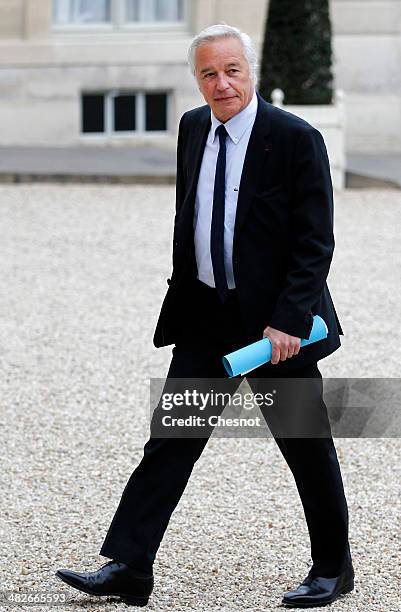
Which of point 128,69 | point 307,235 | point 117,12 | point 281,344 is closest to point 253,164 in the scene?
point 307,235

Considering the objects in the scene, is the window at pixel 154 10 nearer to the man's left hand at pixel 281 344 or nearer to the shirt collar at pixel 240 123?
the shirt collar at pixel 240 123

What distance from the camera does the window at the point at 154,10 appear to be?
1565 centimetres

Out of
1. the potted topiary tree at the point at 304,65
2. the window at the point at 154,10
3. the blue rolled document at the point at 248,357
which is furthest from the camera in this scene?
the window at the point at 154,10

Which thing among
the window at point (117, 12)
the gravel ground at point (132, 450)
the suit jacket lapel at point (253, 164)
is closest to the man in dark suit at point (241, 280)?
the suit jacket lapel at point (253, 164)

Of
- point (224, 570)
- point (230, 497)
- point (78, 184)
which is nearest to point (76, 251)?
point (78, 184)

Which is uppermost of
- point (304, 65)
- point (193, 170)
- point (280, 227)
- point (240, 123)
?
point (240, 123)

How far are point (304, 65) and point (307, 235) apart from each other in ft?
29.0

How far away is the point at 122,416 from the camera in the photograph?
5.79 meters

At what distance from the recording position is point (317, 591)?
380cm

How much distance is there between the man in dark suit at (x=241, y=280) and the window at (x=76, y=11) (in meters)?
12.0

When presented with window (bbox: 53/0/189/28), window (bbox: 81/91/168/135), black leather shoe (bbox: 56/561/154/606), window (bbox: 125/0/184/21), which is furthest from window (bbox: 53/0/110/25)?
black leather shoe (bbox: 56/561/154/606)

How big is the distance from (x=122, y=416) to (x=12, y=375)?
859mm

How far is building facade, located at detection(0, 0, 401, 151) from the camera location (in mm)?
15109

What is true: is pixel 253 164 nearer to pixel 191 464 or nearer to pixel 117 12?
pixel 191 464
